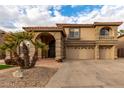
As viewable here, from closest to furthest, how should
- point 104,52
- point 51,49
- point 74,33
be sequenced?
point 51,49
point 104,52
point 74,33

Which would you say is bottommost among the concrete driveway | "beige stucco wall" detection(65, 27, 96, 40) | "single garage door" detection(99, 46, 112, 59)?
the concrete driveway

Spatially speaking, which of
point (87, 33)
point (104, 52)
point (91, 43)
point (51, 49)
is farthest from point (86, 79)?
point (87, 33)

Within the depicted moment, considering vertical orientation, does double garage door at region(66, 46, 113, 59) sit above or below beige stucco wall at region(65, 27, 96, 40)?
below

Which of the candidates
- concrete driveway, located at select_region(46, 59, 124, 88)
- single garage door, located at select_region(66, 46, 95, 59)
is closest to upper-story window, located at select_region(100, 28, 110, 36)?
single garage door, located at select_region(66, 46, 95, 59)

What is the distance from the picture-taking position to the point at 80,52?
29.2 meters

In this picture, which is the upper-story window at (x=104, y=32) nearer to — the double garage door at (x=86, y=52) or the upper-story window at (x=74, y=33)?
the double garage door at (x=86, y=52)

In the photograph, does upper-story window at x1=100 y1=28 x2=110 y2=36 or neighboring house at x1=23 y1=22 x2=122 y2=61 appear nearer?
neighboring house at x1=23 y1=22 x2=122 y2=61

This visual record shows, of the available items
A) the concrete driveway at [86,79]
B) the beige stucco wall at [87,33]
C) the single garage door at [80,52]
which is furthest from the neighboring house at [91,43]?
the concrete driveway at [86,79]

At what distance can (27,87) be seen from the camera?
27.3ft

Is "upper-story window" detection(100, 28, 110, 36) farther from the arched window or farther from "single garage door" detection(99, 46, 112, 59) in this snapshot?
"single garage door" detection(99, 46, 112, 59)

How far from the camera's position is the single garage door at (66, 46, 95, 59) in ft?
95.5

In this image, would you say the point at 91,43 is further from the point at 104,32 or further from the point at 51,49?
the point at 51,49
